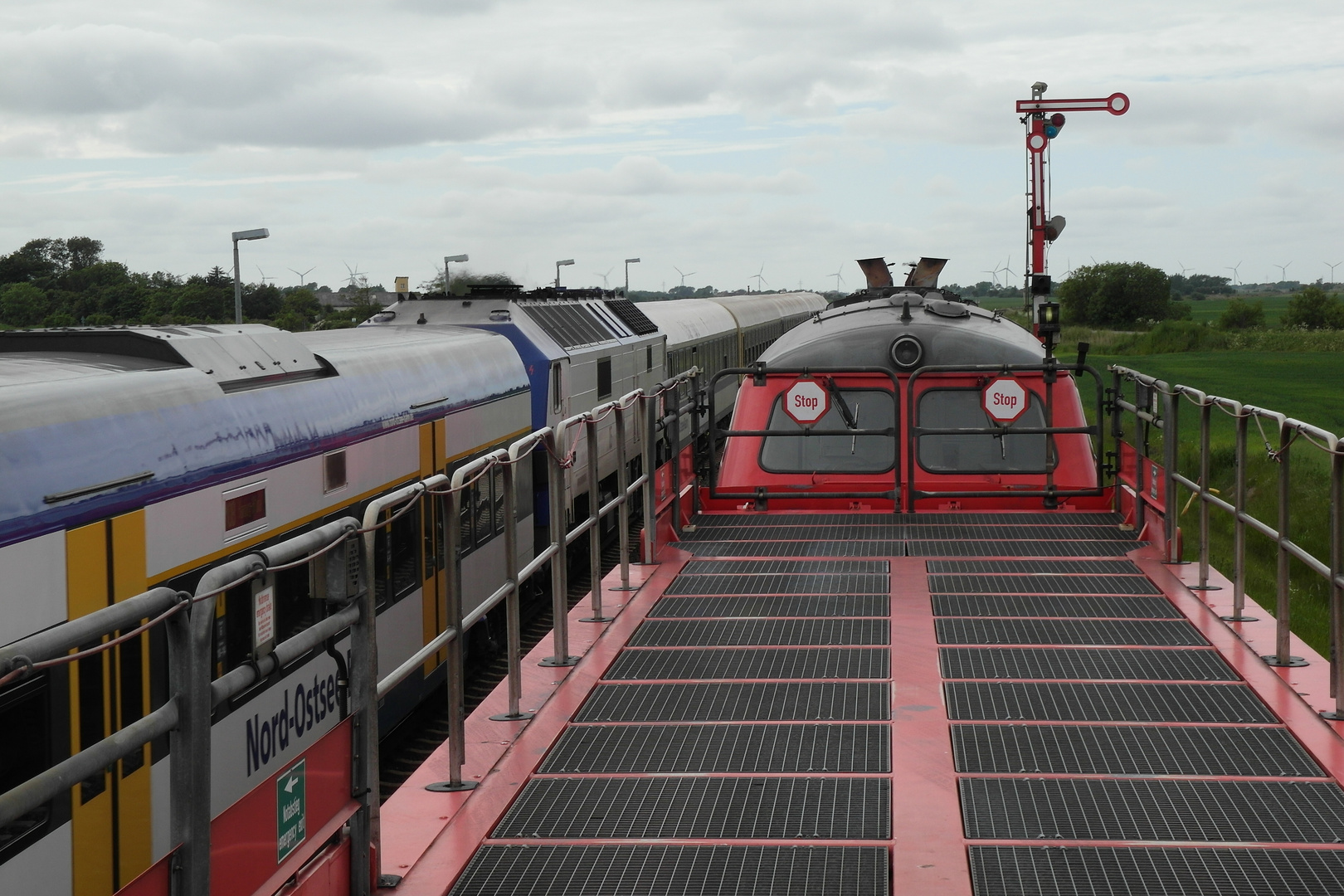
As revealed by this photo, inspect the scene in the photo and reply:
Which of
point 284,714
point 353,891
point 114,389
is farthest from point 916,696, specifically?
point 114,389

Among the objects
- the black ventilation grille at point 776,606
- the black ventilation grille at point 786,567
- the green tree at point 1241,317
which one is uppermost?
the green tree at point 1241,317

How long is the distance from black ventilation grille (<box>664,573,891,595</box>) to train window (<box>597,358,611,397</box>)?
785cm

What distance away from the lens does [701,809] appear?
488 centimetres

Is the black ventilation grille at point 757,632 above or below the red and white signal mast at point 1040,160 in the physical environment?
below

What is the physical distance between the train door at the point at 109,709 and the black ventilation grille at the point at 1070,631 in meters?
3.99

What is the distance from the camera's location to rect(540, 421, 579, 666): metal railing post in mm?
6508

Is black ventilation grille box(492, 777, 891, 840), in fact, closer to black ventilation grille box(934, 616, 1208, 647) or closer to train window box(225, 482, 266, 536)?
black ventilation grille box(934, 616, 1208, 647)

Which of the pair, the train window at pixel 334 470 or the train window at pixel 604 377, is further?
the train window at pixel 604 377

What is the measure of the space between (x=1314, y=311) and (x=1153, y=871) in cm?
8233

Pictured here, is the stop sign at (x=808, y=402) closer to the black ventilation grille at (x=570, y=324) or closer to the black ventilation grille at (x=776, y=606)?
the black ventilation grille at (x=776, y=606)

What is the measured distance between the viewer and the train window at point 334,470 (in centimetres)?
818

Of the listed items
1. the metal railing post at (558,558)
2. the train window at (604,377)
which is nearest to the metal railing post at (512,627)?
the metal railing post at (558,558)

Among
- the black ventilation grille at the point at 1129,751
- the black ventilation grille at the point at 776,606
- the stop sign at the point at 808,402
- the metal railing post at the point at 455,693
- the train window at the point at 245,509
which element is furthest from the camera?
the stop sign at the point at 808,402

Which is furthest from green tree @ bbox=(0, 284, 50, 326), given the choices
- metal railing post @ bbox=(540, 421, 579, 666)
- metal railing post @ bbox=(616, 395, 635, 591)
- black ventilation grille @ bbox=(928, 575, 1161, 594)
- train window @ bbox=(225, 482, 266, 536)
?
metal railing post @ bbox=(540, 421, 579, 666)
